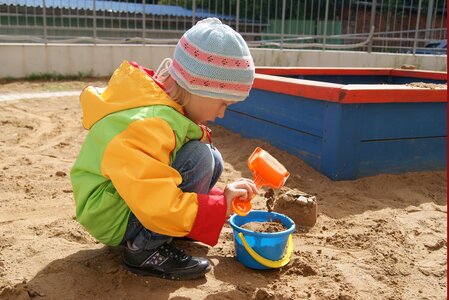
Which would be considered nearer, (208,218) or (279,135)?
(208,218)

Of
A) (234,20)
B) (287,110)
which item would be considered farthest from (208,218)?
(234,20)

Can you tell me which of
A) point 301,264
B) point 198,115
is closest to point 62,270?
point 198,115

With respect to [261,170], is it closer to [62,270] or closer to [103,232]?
[103,232]

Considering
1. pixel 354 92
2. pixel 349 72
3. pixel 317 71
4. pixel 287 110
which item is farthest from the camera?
pixel 349 72

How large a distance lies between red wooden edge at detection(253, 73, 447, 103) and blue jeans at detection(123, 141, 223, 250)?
125 cm

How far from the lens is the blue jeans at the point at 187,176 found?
163cm

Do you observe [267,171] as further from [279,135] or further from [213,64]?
[279,135]

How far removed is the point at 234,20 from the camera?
1002 centimetres

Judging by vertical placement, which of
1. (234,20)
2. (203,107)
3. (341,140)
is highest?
(234,20)

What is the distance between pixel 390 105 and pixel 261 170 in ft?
4.70

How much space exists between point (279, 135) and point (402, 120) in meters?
0.78

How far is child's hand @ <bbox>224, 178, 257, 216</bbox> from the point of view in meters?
1.57

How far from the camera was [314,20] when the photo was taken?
1137 centimetres

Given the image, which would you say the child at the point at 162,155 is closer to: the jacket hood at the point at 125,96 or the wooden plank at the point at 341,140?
the jacket hood at the point at 125,96
